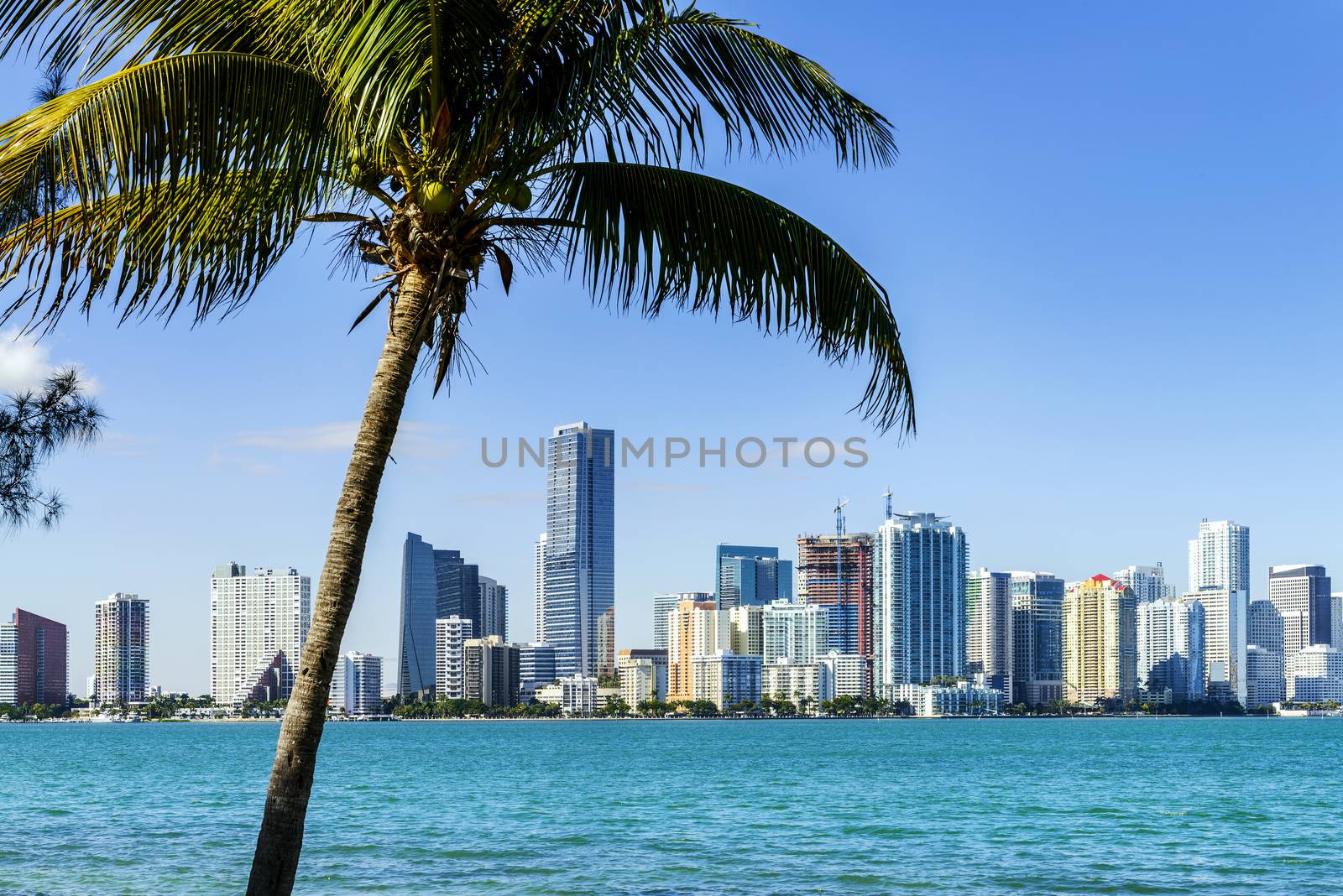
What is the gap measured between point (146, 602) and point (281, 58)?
17877 centimetres

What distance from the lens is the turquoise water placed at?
1925 cm

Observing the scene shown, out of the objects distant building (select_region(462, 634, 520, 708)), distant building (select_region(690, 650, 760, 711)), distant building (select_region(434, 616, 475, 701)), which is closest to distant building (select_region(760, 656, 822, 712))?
distant building (select_region(690, 650, 760, 711))

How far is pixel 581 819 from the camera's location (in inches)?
1216

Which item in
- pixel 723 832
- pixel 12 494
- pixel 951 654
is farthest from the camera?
pixel 951 654

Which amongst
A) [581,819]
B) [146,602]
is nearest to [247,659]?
[146,602]

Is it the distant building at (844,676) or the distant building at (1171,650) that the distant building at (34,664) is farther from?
the distant building at (1171,650)

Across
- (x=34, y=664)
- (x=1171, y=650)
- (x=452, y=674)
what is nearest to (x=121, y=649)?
(x=34, y=664)

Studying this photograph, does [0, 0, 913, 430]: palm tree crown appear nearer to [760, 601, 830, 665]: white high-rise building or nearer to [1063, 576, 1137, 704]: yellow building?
[760, 601, 830, 665]: white high-rise building

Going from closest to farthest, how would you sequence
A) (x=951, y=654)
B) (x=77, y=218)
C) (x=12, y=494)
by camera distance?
(x=77, y=218) < (x=12, y=494) < (x=951, y=654)

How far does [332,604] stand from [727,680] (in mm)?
173698

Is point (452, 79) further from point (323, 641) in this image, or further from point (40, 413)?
point (40, 413)

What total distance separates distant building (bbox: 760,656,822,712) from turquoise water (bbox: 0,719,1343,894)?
107593 mm

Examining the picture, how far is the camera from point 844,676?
183 m

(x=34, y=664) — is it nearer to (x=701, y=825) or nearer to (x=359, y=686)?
(x=359, y=686)
